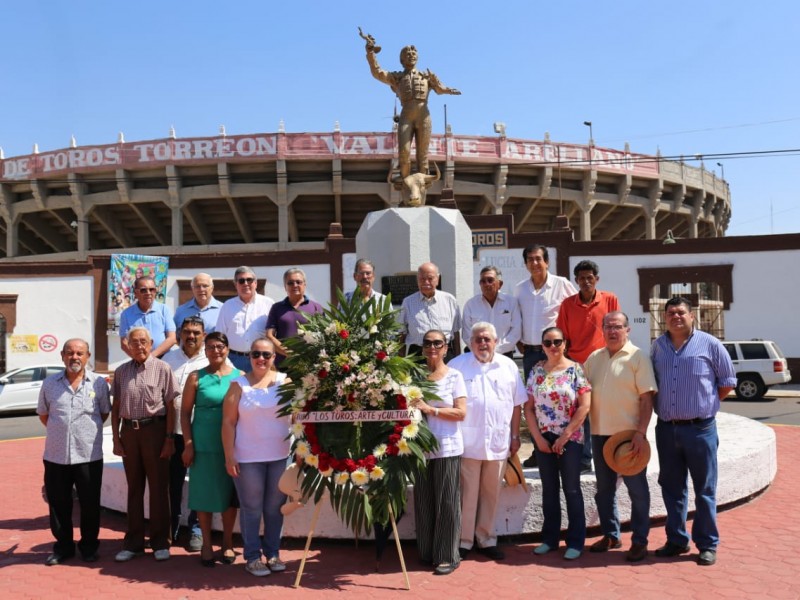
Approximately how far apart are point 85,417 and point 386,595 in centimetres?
262

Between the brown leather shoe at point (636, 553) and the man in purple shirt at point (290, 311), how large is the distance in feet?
9.82

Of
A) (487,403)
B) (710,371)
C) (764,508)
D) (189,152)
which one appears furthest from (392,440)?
(189,152)

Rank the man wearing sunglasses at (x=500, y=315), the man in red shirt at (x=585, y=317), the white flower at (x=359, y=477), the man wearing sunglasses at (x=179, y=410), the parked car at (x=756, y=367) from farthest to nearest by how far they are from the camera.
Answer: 1. the parked car at (x=756, y=367)
2. the man wearing sunglasses at (x=500, y=315)
3. the man in red shirt at (x=585, y=317)
4. the man wearing sunglasses at (x=179, y=410)
5. the white flower at (x=359, y=477)

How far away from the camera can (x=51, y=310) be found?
22281 mm

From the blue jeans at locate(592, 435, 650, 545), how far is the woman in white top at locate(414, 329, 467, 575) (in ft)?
3.43

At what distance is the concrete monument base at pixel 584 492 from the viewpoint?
5.23 meters

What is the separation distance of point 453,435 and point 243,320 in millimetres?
2295

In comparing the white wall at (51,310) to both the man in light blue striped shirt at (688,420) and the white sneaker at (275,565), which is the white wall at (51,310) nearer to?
the white sneaker at (275,565)

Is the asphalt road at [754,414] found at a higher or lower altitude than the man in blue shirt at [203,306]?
lower

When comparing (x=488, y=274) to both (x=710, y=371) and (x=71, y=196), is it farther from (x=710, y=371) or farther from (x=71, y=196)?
(x=71, y=196)

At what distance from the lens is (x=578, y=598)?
162 inches

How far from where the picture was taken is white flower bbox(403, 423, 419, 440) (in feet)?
14.6

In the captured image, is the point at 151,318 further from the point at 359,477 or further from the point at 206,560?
the point at 359,477

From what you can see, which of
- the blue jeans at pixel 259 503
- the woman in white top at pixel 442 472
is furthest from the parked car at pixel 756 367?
the blue jeans at pixel 259 503
